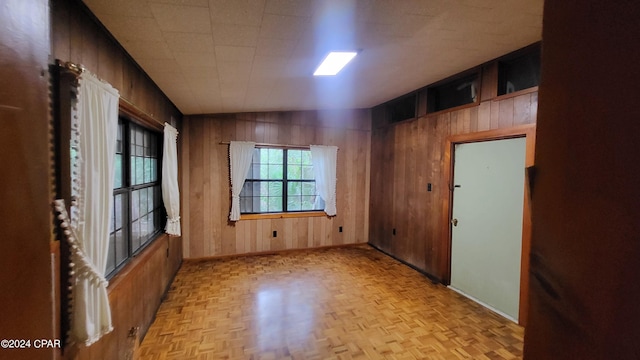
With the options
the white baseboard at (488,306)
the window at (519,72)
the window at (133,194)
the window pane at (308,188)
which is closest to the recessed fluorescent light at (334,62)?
the window at (519,72)

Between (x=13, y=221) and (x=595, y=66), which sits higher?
(x=595, y=66)

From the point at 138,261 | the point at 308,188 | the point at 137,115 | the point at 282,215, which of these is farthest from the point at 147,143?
the point at 308,188

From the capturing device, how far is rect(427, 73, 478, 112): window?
10.4 feet

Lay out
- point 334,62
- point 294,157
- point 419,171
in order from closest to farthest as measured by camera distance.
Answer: point 334,62 < point 419,171 < point 294,157

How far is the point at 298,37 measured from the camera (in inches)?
73.1

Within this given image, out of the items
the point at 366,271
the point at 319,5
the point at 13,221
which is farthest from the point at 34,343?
the point at 366,271

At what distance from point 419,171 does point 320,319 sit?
7.83 feet

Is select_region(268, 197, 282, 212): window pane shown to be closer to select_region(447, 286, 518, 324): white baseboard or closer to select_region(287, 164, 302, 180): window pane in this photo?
select_region(287, 164, 302, 180): window pane

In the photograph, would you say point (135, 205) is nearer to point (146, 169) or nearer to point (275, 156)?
point (146, 169)

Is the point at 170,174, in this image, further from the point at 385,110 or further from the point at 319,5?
the point at 385,110

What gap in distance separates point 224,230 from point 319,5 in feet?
12.5

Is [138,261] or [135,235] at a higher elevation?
[135,235]

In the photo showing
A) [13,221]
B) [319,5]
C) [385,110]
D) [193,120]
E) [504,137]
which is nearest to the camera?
[13,221]

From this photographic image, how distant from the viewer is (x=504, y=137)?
8.98 feet
